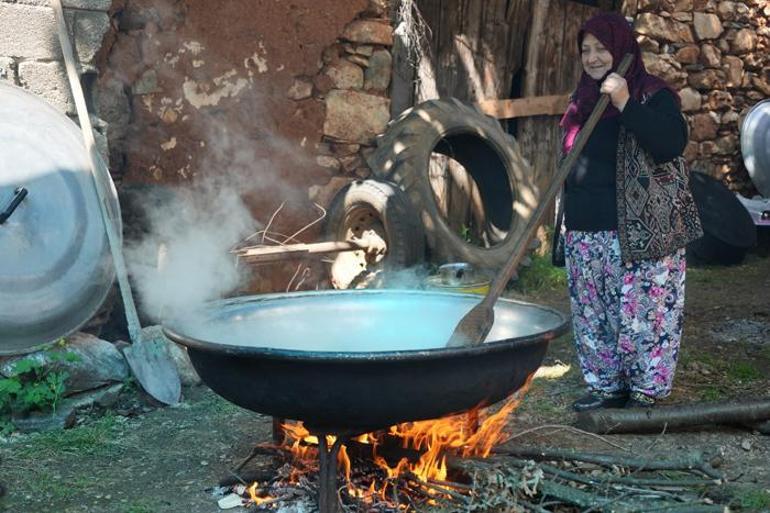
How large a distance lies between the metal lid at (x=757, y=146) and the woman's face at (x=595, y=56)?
19.1 feet

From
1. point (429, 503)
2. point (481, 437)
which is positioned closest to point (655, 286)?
point (481, 437)

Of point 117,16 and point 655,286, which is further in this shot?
point 117,16

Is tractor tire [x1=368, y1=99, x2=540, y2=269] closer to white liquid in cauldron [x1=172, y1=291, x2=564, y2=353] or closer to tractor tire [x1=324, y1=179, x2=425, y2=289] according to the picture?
tractor tire [x1=324, y1=179, x2=425, y2=289]

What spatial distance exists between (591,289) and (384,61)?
2.64 m

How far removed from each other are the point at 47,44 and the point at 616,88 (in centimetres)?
257

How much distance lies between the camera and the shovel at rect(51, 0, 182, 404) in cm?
401

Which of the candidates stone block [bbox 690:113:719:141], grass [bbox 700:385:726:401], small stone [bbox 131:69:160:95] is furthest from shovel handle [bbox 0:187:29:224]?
stone block [bbox 690:113:719:141]

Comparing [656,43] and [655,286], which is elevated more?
[656,43]

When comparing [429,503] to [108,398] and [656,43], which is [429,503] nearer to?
[108,398]

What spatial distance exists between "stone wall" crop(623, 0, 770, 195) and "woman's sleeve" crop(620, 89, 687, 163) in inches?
181

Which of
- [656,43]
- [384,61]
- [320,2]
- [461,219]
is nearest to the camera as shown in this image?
[320,2]

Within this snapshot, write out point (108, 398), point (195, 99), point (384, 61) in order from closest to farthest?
point (108, 398)
point (195, 99)
point (384, 61)

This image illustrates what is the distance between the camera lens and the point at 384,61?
5.74m

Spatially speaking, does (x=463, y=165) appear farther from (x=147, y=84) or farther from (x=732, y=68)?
(x=732, y=68)
